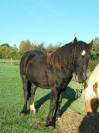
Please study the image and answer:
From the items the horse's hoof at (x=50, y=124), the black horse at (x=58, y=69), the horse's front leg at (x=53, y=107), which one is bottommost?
the horse's hoof at (x=50, y=124)

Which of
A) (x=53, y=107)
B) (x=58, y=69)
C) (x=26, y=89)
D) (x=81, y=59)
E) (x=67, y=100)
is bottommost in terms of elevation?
(x=67, y=100)

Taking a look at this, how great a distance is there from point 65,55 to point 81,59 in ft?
1.84

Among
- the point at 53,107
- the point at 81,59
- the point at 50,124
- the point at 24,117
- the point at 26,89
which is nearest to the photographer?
the point at 81,59

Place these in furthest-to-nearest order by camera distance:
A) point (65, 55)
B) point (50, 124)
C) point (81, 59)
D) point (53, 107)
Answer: point (53, 107) → point (50, 124) → point (65, 55) → point (81, 59)

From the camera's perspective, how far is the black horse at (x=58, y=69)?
→ 845cm

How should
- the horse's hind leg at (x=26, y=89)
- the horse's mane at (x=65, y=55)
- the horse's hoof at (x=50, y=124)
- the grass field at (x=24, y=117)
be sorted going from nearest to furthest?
the grass field at (x=24, y=117) → the horse's mane at (x=65, y=55) → the horse's hoof at (x=50, y=124) → the horse's hind leg at (x=26, y=89)

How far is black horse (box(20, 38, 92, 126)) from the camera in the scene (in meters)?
8.45

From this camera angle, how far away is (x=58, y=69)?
29.6 ft

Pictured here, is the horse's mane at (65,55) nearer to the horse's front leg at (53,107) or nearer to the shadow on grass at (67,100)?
the horse's front leg at (53,107)

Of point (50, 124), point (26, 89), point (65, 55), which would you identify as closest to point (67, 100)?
point (26, 89)

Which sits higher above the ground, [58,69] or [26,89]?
[58,69]

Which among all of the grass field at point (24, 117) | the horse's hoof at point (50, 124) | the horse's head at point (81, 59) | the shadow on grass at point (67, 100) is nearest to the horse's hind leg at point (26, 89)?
the grass field at point (24, 117)

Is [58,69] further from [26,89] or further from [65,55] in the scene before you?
[26,89]

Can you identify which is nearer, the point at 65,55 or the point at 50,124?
the point at 65,55
